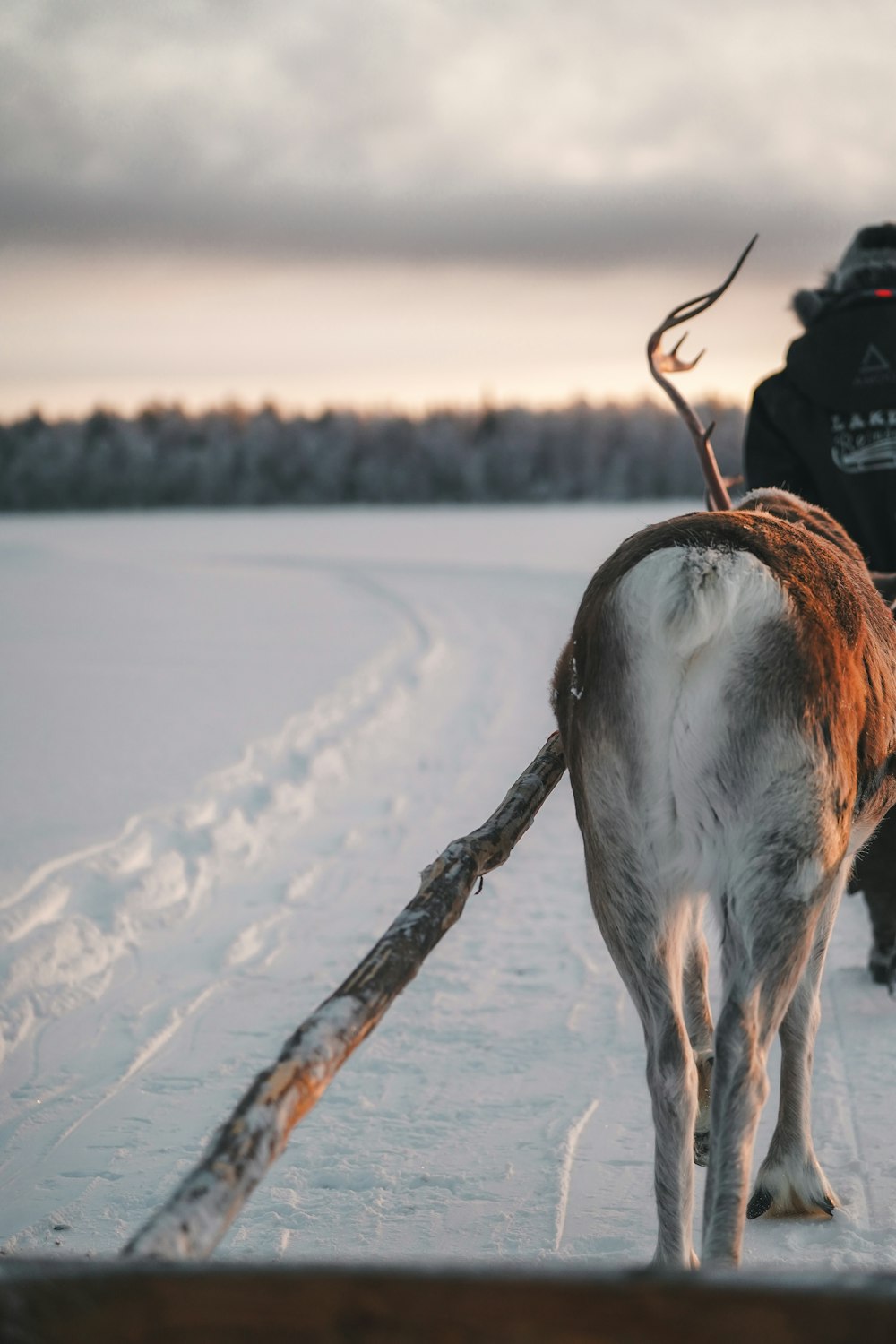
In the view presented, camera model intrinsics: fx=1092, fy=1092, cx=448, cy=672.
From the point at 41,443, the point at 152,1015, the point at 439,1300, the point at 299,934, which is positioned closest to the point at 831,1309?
the point at 439,1300

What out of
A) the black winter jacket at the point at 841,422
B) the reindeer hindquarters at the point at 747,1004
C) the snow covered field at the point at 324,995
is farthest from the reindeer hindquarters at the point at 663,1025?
the black winter jacket at the point at 841,422

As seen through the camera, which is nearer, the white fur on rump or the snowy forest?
the white fur on rump

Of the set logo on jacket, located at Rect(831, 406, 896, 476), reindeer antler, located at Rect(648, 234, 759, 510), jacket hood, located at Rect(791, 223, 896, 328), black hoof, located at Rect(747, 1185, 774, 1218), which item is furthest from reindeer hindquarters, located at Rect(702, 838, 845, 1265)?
jacket hood, located at Rect(791, 223, 896, 328)

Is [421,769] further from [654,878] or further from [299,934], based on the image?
[654,878]

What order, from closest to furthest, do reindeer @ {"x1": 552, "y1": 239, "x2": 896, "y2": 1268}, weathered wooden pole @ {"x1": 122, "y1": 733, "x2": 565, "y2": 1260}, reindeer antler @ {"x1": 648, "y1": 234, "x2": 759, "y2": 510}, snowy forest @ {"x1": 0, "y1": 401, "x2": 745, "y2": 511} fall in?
weathered wooden pole @ {"x1": 122, "y1": 733, "x2": 565, "y2": 1260} < reindeer @ {"x1": 552, "y1": 239, "x2": 896, "y2": 1268} < reindeer antler @ {"x1": 648, "y1": 234, "x2": 759, "y2": 510} < snowy forest @ {"x1": 0, "y1": 401, "x2": 745, "y2": 511}

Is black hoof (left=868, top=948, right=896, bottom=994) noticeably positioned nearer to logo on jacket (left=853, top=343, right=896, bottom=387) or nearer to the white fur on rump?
the white fur on rump

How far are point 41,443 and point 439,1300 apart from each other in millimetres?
73004

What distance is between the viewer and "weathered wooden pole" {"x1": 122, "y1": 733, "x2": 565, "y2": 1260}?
1.34 metres

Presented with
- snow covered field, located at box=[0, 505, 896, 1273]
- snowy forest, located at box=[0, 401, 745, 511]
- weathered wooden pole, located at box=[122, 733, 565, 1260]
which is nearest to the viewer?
weathered wooden pole, located at box=[122, 733, 565, 1260]

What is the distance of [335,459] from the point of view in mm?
74250

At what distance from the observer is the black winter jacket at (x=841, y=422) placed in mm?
4590

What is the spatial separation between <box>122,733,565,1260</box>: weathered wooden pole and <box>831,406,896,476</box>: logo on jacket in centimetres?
301

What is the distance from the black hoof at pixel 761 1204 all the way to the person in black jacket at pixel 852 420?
1.76 m

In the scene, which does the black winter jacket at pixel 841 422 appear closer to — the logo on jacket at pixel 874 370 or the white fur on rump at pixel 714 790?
the logo on jacket at pixel 874 370
